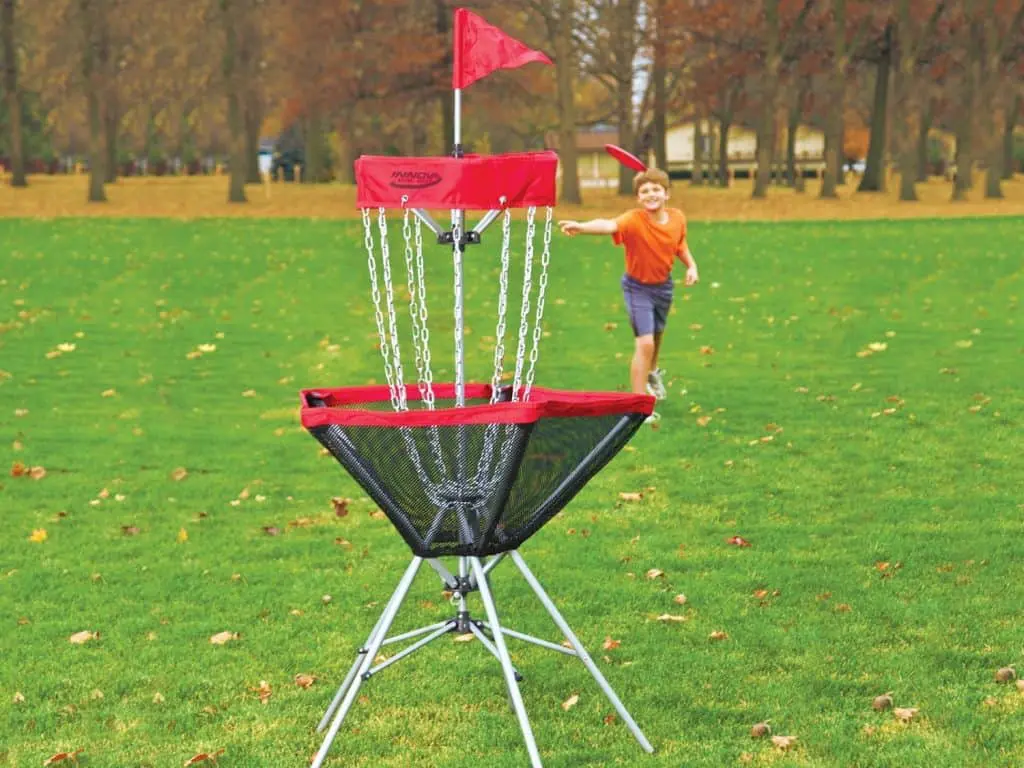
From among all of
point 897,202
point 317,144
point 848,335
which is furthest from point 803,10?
point 848,335

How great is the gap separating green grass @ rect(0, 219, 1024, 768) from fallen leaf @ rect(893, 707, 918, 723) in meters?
0.03

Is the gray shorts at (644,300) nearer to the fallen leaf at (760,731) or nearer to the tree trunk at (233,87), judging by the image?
the fallen leaf at (760,731)

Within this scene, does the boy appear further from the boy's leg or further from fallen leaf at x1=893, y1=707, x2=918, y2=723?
fallen leaf at x1=893, y1=707, x2=918, y2=723

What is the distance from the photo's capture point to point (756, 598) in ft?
21.9

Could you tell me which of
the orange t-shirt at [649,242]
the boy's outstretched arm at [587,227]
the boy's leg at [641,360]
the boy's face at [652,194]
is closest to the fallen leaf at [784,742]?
the boy's outstretched arm at [587,227]

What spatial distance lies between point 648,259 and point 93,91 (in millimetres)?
32532

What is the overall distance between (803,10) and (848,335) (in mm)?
30550

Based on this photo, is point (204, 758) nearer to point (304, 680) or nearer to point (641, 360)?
point (304, 680)

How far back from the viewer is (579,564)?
7.31 metres

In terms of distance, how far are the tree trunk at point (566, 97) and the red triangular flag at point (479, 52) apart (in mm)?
34562

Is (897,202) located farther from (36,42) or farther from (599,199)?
(36,42)

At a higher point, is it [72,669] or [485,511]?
[485,511]

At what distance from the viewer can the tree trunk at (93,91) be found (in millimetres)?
38594

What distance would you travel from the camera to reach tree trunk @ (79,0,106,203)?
38594mm
